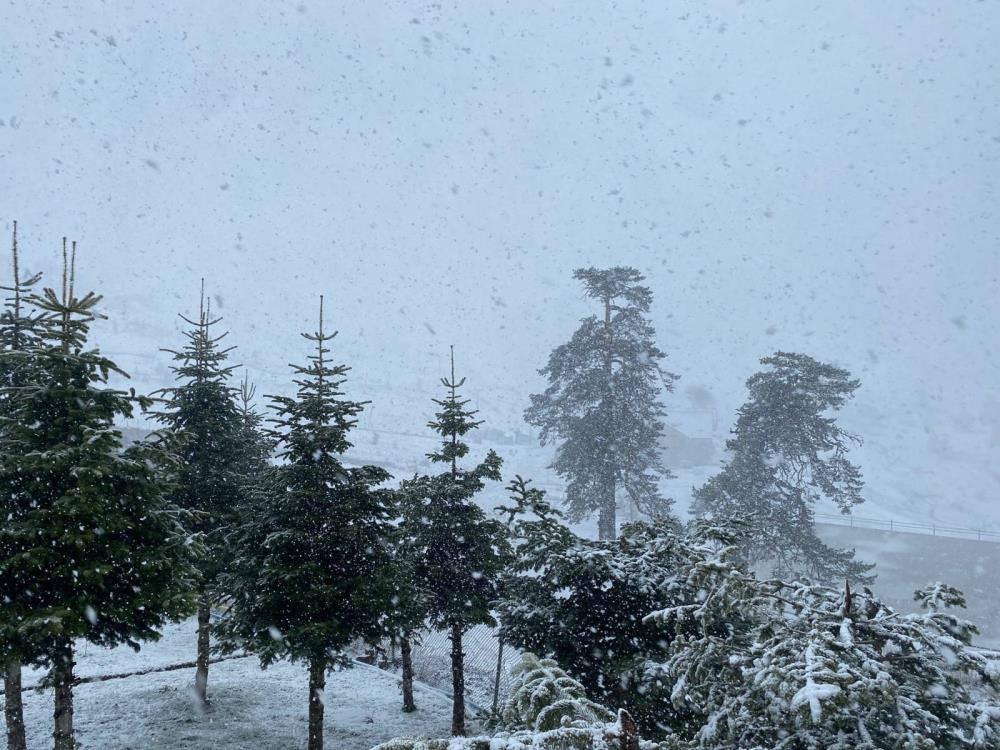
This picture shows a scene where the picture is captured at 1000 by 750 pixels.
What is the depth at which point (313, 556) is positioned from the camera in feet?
40.3

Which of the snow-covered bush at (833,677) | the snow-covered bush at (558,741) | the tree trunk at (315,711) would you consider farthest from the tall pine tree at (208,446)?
the snow-covered bush at (558,741)

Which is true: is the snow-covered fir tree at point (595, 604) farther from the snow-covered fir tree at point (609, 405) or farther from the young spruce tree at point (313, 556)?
the snow-covered fir tree at point (609, 405)

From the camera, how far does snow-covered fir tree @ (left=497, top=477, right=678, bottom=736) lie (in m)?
10.3

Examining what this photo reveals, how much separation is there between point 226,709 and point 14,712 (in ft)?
19.8

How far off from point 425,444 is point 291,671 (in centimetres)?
6479

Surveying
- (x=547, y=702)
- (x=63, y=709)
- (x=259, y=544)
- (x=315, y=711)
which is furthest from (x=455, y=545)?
(x=547, y=702)

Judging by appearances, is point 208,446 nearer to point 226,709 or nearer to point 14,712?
point 14,712

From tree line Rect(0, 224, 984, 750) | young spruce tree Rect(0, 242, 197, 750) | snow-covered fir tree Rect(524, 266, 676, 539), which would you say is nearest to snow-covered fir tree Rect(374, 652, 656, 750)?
tree line Rect(0, 224, 984, 750)

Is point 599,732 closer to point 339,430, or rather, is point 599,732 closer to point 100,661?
point 339,430

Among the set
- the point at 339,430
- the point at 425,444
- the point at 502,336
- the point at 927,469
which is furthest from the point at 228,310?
the point at 339,430

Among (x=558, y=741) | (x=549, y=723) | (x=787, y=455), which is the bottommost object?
(x=549, y=723)

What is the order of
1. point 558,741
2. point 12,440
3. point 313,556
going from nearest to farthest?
point 558,741, point 12,440, point 313,556

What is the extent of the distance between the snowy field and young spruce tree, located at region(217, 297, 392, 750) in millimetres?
3626

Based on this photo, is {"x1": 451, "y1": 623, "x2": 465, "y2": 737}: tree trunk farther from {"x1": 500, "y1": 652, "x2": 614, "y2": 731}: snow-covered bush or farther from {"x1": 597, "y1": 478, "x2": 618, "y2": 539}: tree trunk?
{"x1": 597, "y1": 478, "x2": 618, "y2": 539}: tree trunk
